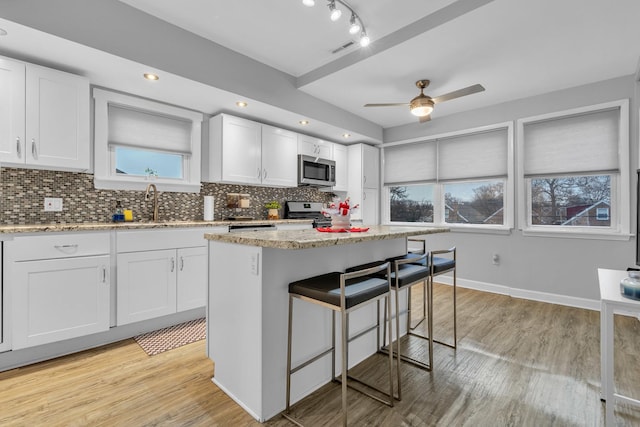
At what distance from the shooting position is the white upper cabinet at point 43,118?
2250 mm

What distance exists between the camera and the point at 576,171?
3.54 m

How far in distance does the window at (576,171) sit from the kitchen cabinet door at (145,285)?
13.9 feet

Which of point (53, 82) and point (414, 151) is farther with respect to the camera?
point (414, 151)

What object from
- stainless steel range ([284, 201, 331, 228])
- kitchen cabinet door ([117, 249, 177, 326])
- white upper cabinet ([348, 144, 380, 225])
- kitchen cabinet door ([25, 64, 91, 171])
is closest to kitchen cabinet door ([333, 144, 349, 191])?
white upper cabinet ([348, 144, 380, 225])

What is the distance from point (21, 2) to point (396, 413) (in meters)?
3.42

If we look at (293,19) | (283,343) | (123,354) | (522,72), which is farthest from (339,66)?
(123,354)

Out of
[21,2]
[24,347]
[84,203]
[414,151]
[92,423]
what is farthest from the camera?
[414,151]

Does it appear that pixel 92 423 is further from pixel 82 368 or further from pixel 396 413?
pixel 396 413

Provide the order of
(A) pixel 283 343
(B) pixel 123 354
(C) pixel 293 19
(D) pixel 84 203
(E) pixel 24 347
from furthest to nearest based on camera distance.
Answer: (D) pixel 84 203, (C) pixel 293 19, (B) pixel 123 354, (E) pixel 24 347, (A) pixel 283 343

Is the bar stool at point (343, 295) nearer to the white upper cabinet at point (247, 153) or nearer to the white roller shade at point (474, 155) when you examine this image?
the white upper cabinet at point (247, 153)

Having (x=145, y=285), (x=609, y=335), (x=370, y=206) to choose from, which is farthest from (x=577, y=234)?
(x=145, y=285)

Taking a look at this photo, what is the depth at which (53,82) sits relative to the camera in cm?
242

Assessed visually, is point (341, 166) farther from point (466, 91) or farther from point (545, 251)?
point (545, 251)

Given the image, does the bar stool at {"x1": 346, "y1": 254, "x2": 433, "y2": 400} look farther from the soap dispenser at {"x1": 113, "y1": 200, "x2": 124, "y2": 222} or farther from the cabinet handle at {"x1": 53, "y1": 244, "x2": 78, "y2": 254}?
the soap dispenser at {"x1": 113, "y1": 200, "x2": 124, "y2": 222}
